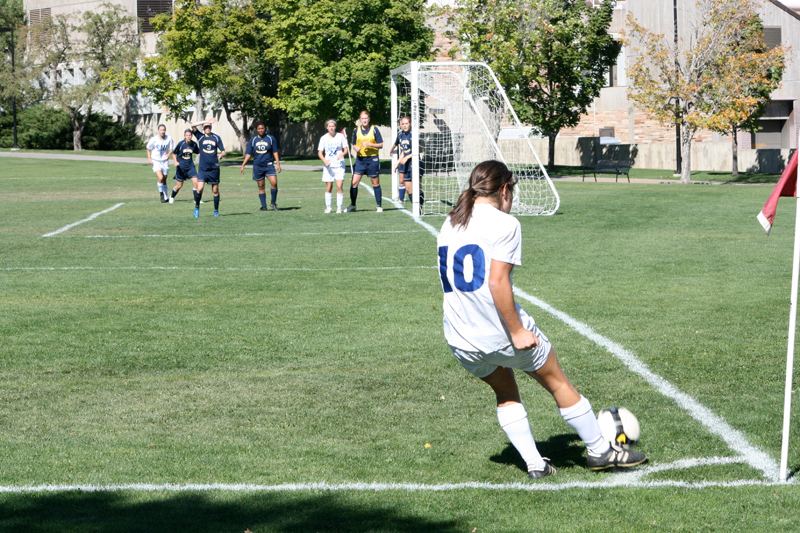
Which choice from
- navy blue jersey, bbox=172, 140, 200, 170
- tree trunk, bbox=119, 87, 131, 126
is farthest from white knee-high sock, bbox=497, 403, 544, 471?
tree trunk, bbox=119, 87, 131, 126

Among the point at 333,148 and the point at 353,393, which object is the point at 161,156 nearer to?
the point at 333,148

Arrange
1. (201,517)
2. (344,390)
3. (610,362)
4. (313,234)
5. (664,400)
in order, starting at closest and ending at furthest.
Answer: (201,517) → (664,400) → (344,390) → (610,362) → (313,234)

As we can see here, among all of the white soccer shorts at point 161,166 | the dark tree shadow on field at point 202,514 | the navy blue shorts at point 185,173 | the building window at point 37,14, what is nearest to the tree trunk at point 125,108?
the building window at point 37,14

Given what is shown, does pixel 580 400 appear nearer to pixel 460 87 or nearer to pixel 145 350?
pixel 145 350

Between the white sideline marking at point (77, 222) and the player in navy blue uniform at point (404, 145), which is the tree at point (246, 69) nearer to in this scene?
the white sideline marking at point (77, 222)

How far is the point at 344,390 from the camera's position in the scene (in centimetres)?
648

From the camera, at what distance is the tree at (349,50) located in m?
42.5

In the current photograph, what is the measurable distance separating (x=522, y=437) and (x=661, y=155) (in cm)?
4558

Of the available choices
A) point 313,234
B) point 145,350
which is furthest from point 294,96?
point 145,350

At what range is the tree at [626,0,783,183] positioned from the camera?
35.6 metres

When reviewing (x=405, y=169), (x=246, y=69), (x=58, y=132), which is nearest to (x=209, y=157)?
(x=405, y=169)

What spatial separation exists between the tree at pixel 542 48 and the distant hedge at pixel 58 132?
3390 cm

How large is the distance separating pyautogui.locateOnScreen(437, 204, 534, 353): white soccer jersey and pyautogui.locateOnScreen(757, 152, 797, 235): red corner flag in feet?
5.09

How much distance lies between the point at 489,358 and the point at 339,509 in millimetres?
1049
